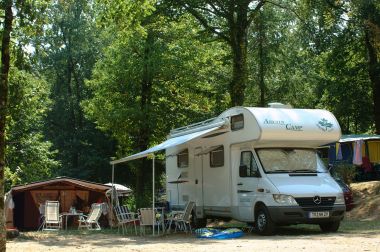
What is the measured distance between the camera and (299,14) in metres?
21.6

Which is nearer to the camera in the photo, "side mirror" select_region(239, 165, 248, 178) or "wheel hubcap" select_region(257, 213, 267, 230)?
"wheel hubcap" select_region(257, 213, 267, 230)

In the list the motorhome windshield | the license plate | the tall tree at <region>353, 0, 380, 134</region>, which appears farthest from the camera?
the tall tree at <region>353, 0, 380, 134</region>

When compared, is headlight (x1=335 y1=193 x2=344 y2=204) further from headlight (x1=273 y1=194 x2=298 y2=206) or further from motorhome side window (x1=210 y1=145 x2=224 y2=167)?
motorhome side window (x1=210 y1=145 x2=224 y2=167)

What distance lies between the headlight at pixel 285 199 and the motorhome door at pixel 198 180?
336cm

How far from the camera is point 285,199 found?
38.8ft

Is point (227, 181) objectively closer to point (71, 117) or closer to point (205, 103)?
point (205, 103)

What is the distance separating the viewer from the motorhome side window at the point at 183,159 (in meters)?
15.7

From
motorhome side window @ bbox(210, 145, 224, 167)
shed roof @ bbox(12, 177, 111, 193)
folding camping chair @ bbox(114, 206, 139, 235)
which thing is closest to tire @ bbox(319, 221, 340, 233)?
motorhome side window @ bbox(210, 145, 224, 167)

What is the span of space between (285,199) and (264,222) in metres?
0.77

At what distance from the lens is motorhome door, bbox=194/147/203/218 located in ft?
48.6

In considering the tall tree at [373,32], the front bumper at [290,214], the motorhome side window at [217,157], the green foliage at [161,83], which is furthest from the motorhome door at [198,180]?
the green foliage at [161,83]

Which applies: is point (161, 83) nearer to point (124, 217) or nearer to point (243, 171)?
point (124, 217)

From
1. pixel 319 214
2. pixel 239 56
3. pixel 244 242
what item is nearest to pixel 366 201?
pixel 319 214

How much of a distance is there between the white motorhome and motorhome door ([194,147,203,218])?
1.55 feet
